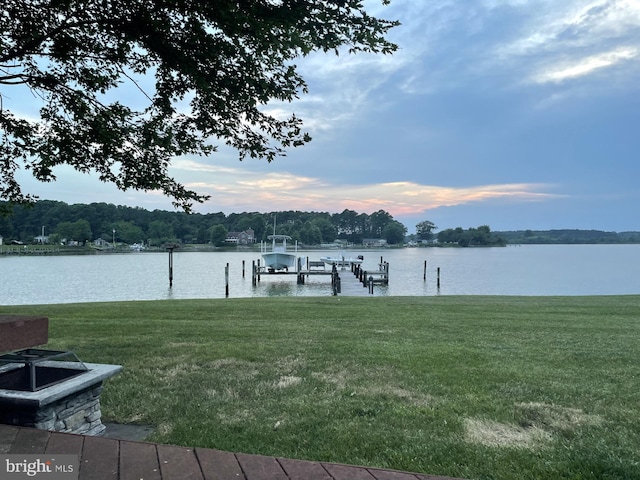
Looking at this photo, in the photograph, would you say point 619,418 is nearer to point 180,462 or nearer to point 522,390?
point 522,390

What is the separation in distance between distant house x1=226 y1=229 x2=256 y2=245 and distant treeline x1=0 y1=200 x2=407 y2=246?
1.96 meters

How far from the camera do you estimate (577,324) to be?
31.3 feet

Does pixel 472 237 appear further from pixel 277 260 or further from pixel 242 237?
pixel 277 260

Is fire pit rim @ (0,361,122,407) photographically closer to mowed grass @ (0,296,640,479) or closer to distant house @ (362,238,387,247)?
mowed grass @ (0,296,640,479)

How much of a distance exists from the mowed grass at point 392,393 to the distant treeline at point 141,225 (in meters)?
87.8

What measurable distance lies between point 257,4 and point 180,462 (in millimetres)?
3652

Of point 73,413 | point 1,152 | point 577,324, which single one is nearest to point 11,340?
point 73,413

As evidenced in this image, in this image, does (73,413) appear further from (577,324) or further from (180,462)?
(577,324)

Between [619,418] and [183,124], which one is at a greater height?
[183,124]

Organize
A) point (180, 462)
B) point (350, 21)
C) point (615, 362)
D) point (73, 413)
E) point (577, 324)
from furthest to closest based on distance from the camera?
point (577, 324), point (615, 362), point (350, 21), point (73, 413), point (180, 462)

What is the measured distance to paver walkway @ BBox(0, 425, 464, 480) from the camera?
250cm

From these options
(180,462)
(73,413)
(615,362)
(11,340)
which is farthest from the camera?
(615,362)

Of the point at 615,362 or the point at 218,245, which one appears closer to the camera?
the point at 615,362

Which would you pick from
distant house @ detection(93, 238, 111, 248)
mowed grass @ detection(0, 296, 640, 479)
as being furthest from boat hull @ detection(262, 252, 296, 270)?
distant house @ detection(93, 238, 111, 248)
